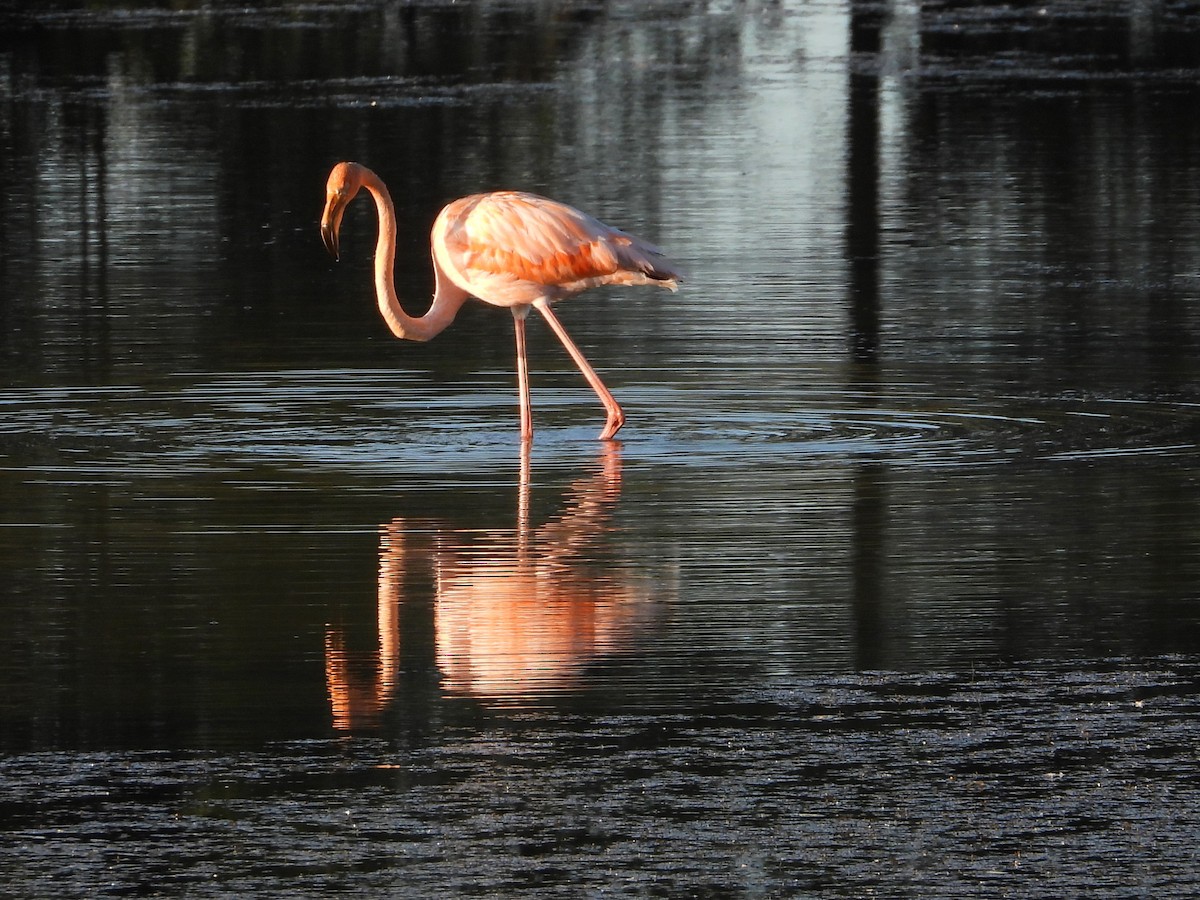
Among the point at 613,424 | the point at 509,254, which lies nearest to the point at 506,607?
the point at 613,424

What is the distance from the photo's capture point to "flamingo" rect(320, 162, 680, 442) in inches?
527

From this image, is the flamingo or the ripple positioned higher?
the flamingo

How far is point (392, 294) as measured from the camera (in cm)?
1355

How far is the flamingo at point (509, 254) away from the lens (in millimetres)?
13375

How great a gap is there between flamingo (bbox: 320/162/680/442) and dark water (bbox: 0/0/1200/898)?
0.57 metres

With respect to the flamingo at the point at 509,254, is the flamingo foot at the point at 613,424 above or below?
below

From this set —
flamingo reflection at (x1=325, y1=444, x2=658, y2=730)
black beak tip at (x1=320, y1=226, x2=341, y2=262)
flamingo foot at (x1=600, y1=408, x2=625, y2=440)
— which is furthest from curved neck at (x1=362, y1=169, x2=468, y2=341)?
flamingo reflection at (x1=325, y1=444, x2=658, y2=730)

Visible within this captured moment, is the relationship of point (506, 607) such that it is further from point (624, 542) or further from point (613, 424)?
point (613, 424)

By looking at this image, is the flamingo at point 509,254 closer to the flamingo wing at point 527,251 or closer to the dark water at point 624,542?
the flamingo wing at point 527,251

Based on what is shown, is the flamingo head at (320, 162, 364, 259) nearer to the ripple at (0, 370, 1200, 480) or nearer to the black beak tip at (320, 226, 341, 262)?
the black beak tip at (320, 226, 341, 262)

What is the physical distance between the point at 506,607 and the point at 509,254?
15.4 ft

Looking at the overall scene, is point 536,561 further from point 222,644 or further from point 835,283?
point 835,283

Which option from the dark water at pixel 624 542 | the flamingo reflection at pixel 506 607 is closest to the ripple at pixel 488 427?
the dark water at pixel 624 542

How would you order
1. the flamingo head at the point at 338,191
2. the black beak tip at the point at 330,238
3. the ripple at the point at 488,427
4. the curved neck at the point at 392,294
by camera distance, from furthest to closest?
the curved neck at the point at 392,294
the flamingo head at the point at 338,191
the black beak tip at the point at 330,238
the ripple at the point at 488,427
